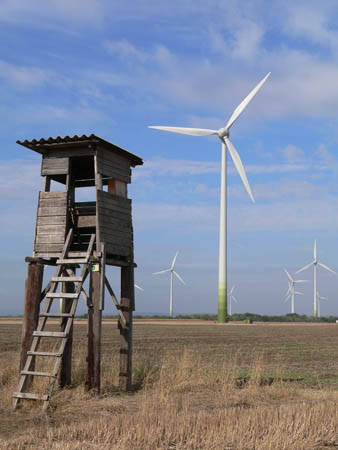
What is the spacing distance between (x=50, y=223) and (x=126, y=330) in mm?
3870

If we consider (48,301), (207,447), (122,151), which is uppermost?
(122,151)

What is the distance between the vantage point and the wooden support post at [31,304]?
1593 cm

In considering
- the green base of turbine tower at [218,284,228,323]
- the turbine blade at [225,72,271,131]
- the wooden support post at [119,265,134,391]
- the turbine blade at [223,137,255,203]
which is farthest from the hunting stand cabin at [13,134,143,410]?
the green base of turbine tower at [218,284,228,323]

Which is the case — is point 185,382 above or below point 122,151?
below

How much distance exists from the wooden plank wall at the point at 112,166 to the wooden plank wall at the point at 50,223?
1342 mm

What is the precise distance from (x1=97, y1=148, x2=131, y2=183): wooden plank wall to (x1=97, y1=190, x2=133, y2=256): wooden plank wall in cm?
67

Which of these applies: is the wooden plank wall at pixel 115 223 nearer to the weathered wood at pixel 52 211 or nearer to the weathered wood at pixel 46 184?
the weathered wood at pixel 52 211

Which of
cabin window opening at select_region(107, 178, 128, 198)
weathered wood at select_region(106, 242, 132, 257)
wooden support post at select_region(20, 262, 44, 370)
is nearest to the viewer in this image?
wooden support post at select_region(20, 262, 44, 370)

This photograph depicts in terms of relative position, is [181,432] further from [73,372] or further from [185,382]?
Answer: [73,372]

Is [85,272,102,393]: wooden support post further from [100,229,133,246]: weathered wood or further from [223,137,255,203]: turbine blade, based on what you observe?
[223,137,255,203]: turbine blade

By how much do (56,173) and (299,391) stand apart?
9350 mm

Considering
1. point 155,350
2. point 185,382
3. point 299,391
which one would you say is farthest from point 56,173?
point 155,350

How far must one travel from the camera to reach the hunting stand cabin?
1552cm

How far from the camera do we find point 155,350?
28672mm
